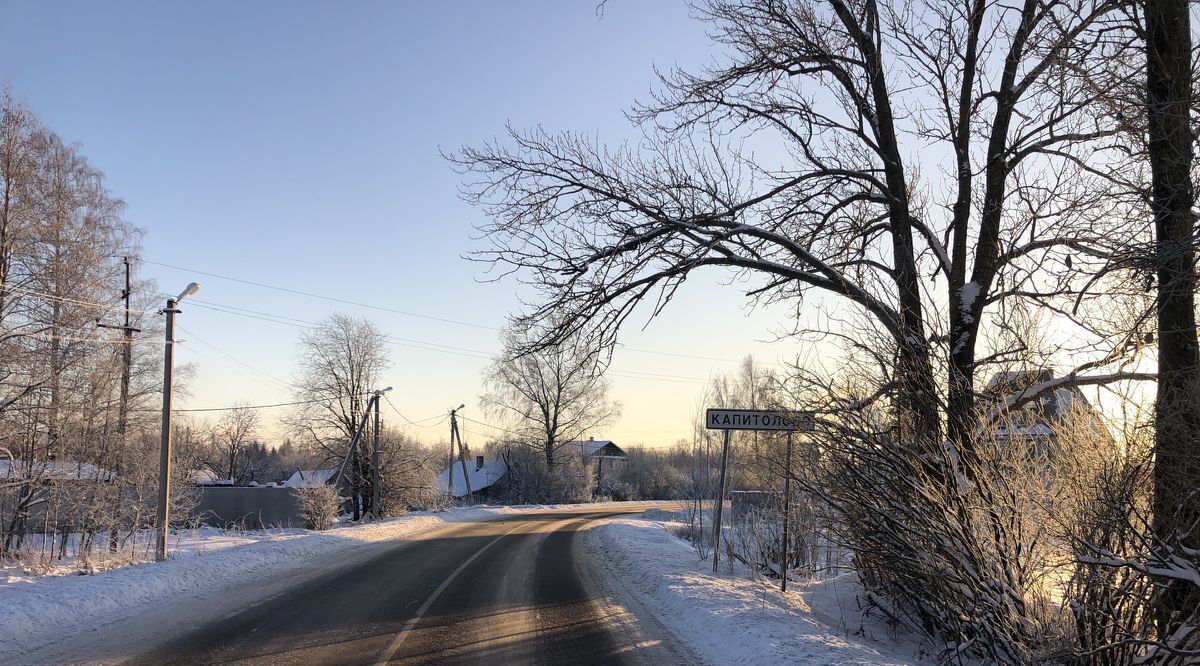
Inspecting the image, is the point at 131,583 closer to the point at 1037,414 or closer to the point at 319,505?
the point at 1037,414

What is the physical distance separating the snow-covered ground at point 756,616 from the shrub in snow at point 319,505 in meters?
16.9

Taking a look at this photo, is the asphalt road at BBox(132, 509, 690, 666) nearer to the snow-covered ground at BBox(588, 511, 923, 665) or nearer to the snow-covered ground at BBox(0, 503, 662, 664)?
the snow-covered ground at BBox(588, 511, 923, 665)

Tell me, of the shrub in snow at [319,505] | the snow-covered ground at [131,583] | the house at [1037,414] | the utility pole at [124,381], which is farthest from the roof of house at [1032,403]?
the shrub in snow at [319,505]

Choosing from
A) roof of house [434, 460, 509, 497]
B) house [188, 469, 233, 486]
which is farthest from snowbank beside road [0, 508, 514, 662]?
roof of house [434, 460, 509, 497]

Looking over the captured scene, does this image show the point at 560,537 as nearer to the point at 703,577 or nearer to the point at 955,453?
the point at 703,577

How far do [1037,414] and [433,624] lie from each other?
695 cm

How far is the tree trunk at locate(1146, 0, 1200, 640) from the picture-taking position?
519cm

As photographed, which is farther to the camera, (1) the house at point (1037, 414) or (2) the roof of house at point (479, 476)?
(2) the roof of house at point (479, 476)

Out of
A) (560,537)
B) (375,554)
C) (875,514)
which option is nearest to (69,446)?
(375,554)

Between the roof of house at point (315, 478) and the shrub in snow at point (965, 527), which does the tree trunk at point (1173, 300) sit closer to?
the shrub in snow at point (965, 527)

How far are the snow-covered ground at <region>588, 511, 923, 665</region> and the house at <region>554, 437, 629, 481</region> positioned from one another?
145 feet

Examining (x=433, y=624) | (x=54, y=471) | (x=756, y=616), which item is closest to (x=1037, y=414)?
(x=756, y=616)

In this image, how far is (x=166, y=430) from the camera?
1437 cm

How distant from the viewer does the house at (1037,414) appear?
6270mm
